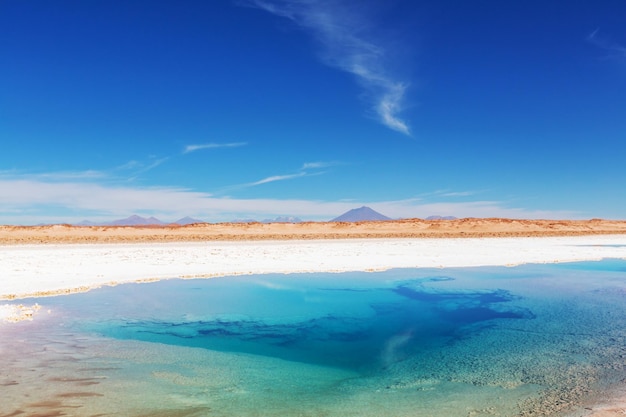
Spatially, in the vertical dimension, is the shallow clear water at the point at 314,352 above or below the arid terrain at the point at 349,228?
below

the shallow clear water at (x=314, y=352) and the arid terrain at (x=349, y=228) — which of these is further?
the arid terrain at (x=349, y=228)

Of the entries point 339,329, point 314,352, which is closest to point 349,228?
point 339,329

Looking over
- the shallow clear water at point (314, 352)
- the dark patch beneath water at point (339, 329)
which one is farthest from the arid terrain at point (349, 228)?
the dark patch beneath water at point (339, 329)

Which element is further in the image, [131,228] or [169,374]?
[131,228]

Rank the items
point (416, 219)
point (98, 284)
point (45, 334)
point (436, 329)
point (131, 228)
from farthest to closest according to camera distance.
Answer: point (416, 219), point (131, 228), point (98, 284), point (436, 329), point (45, 334)

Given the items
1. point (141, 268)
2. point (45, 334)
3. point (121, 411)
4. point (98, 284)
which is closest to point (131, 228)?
point (141, 268)

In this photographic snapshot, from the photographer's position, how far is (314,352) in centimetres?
802

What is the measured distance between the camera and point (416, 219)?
7025 centimetres

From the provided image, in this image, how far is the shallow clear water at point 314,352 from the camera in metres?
5.63

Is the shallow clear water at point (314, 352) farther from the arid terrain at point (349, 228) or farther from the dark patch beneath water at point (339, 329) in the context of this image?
the arid terrain at point (349, 228)

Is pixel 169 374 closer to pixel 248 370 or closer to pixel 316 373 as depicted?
pixel 248 370

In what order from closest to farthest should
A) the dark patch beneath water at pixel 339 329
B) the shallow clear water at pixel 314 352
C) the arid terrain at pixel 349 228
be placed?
the shallow clear water at pixel 314 352
the dark patch beneath water at pixel 339 329
the arid terrain at pixel 349 228

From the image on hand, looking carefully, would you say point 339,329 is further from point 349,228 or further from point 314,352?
point 349,228

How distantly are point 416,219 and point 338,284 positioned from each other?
185 feet
